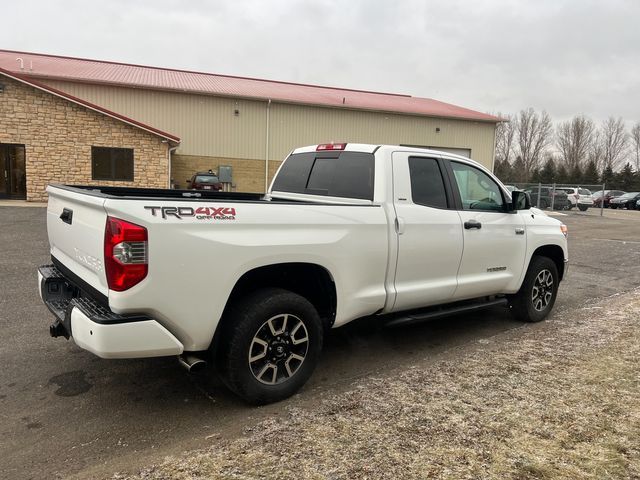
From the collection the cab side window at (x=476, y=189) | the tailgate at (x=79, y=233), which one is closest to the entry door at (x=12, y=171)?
the tailgate at (x=79, y=233)

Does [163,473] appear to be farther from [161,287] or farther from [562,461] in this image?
[562,461]

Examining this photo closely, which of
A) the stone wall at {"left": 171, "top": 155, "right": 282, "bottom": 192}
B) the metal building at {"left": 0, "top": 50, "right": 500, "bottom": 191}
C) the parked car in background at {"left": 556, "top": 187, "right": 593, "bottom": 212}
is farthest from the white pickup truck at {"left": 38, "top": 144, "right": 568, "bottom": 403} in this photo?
the parked car in background at {"left": 556, "top": 187, "right": 593, "bottom": 212}

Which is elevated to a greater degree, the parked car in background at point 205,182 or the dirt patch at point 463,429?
the parked car in background at point 205,182

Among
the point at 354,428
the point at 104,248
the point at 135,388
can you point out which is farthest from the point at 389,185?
the point at 135,388

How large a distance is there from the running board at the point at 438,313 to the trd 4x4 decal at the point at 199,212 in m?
1.90

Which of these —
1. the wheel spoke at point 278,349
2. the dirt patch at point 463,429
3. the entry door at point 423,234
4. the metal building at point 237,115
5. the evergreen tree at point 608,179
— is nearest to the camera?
the dirt patch at point 463,429

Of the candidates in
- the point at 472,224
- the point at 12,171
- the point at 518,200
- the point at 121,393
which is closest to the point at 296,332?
the point at 121,393

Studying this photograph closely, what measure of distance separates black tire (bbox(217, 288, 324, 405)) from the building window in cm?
2081

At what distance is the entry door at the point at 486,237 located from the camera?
496 cm

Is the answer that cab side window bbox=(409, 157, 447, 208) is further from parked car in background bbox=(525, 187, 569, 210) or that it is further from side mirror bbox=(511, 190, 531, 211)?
parked car in background bbox=(525, 187, 569, 210)

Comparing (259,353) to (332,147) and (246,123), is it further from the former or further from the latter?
(246,123)

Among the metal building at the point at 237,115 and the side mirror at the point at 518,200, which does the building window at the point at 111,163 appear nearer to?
the metal building at the point at 237,115

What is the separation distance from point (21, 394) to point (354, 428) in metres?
2.49

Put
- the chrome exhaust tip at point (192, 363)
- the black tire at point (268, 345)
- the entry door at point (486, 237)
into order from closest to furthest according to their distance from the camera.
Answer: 1. the chrome exhaust tip at point (192, 363)
2. the black tire at point (268, 345)
3. the entry door at point (486, 237)
